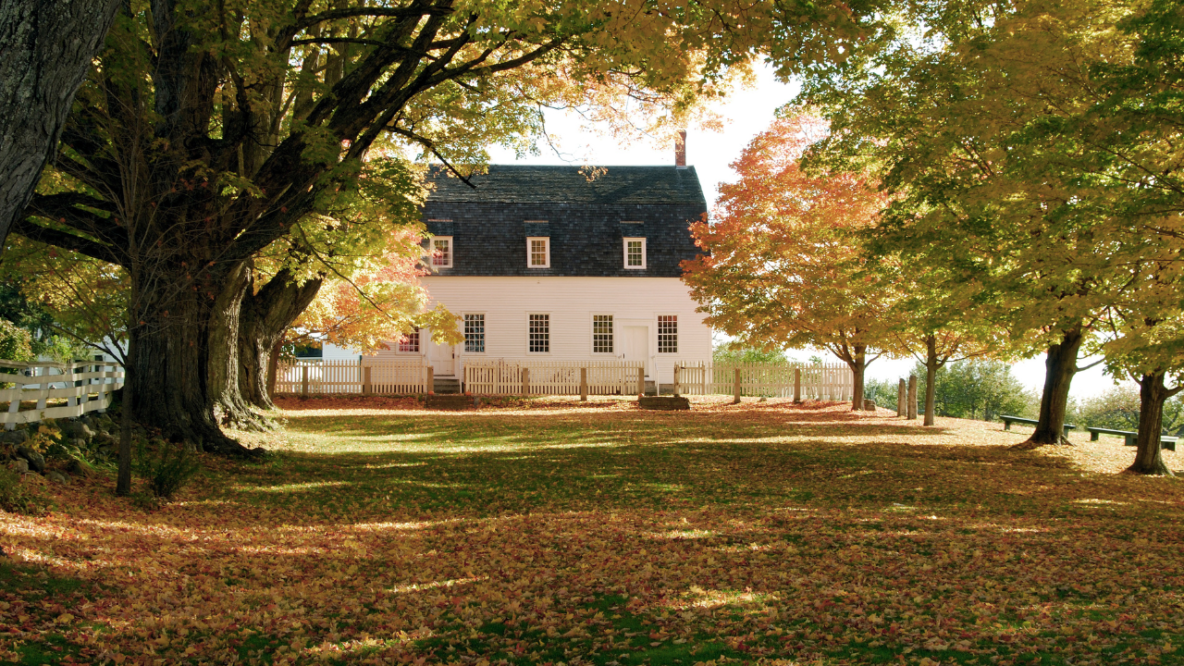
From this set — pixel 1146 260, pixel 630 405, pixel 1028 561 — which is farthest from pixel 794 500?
pixel 630 405

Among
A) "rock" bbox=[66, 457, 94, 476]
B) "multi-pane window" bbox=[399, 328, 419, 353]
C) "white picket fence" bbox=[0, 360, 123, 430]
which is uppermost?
"multi-pane window" bbox=[399, 328, 419, 353]

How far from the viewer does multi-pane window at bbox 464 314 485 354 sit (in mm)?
33531

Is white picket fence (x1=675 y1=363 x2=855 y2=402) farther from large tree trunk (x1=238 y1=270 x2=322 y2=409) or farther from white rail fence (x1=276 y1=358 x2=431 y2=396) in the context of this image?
large tree trunk (x1=238 y1=270 x2=322 y2=409)

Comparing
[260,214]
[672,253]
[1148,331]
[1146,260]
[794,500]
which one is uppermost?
[672,253]

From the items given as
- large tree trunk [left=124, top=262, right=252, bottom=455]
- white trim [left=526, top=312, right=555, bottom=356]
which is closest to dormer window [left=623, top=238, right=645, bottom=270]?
white trim [left=526, top=312, right=555, bottom=356]

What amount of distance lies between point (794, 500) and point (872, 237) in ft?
20.2

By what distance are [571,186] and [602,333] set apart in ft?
21.4

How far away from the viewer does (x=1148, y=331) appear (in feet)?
37.8

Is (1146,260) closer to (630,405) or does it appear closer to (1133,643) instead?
(1133,643)

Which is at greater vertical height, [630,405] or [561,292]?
[561,292]

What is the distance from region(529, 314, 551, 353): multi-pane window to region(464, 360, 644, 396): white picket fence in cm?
178

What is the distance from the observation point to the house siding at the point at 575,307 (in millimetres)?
33406

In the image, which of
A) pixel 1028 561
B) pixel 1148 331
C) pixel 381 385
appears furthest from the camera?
pixel 381 385

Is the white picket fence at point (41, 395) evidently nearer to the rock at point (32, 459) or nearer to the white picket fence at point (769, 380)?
the rock at point (32, 459)
